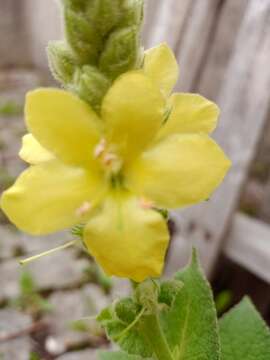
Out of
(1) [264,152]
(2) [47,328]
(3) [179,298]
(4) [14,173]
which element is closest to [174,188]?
(3) [179,298]

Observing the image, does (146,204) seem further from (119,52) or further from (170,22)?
(170,22)

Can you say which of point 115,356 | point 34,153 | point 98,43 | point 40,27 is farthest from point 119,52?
point 40,27

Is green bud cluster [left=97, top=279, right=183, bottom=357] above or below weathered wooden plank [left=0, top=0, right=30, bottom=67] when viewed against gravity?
above

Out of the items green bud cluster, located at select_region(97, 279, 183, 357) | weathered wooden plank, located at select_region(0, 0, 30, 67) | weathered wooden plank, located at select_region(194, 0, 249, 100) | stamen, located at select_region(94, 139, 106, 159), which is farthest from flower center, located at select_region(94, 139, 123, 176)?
weathered wooden plank, located at select_region(0, 0, 30, 67)

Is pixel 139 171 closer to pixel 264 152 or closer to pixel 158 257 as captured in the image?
A: pixel 158 257

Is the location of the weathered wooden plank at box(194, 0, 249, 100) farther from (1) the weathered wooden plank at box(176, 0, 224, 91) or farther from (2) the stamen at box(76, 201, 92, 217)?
(2) the stamen at box(76, 201, 92, 217)

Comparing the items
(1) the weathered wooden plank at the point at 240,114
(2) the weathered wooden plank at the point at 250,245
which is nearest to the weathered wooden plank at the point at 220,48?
(1) the weathered wooden plank at the point at 240,114
